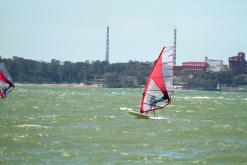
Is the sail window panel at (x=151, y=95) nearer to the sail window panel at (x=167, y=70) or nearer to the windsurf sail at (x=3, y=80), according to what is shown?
the sail window panel at (x=167, y=70)

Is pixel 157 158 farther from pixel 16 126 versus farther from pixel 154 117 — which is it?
pixel 154 117

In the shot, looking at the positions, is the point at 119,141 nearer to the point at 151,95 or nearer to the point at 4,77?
the point at 151,95

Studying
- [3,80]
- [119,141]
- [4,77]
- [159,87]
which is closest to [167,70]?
[159,87]

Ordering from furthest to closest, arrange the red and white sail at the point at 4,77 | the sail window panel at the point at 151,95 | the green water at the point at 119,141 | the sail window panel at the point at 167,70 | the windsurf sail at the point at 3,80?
1. the red and white sail at the point at 4,77
2. the windsurf sail at the point at 3,80
3. the sail window panel at the point at 151,95
4. the sail window panel at the point at 167,70
5. the green water at the point at 119,141

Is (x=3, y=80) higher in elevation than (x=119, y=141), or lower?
higher

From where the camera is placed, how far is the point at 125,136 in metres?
36.0

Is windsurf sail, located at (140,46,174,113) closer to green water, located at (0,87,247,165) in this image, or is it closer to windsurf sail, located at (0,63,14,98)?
green water, located at (0,87,247,165)

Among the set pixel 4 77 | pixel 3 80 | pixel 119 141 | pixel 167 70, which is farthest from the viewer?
pixel 3 80

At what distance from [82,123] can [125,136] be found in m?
8.84

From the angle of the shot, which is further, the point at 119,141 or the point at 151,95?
the point at 151,95

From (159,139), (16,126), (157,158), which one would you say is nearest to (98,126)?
(16,126)

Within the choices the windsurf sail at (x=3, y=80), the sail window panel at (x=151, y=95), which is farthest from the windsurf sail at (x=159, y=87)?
the windsurf sail at (x=3, y=80)

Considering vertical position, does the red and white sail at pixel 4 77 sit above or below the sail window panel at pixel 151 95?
above

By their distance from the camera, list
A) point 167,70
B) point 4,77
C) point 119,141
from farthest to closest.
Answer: point 4,77 < point 167,70 < point 119,141
